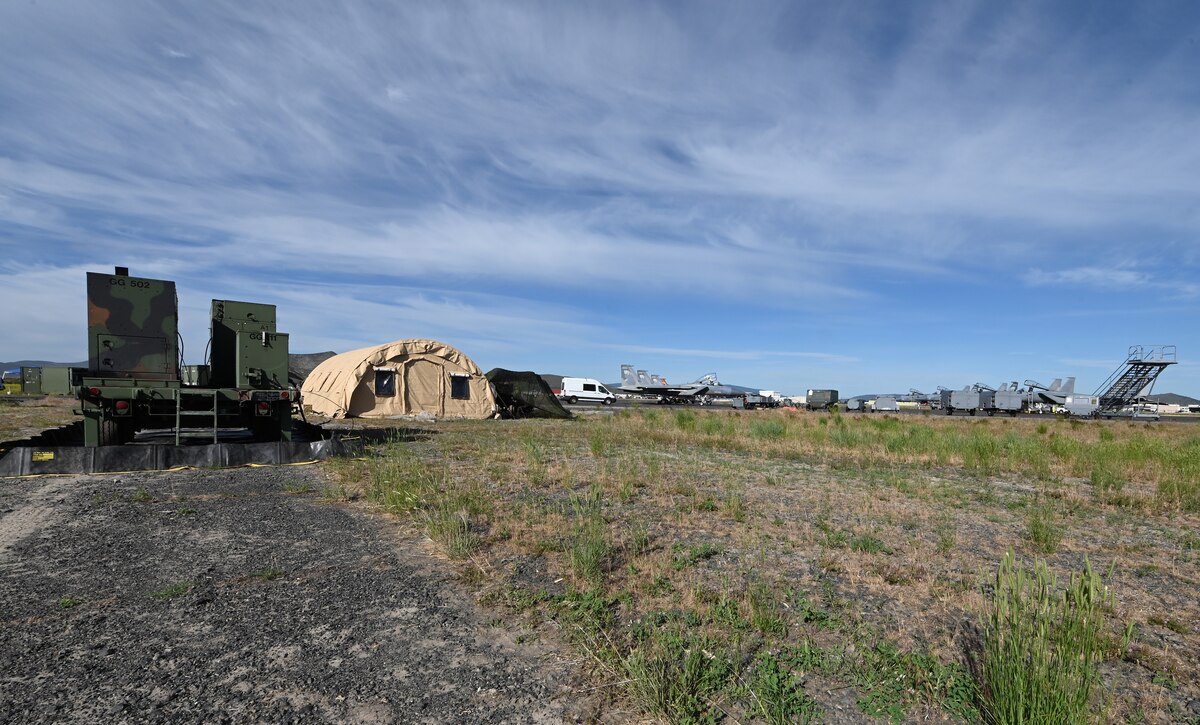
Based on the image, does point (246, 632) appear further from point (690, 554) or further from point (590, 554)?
point (690, 554)

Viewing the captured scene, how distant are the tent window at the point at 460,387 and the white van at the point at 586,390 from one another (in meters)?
27.3

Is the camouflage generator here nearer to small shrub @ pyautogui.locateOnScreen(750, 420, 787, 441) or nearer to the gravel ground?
the gravel ground

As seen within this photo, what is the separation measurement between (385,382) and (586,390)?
99.5 feet

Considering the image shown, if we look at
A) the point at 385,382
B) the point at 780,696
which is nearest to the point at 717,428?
the point at 385,382

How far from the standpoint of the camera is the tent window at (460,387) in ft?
91.7

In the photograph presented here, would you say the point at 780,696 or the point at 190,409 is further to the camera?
the point at 190,409

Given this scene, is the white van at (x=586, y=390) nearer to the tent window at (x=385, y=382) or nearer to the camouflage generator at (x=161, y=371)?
the tent window at (x=385, y=382)

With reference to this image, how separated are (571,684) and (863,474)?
1001 cm

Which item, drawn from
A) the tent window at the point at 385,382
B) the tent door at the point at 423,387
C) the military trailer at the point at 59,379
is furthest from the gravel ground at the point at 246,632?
the tent door at the point at 423,387

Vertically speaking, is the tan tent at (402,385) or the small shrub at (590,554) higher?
the tan tent at (402,385)

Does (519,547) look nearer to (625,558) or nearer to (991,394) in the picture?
(625,558)

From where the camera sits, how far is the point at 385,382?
86.3 ft

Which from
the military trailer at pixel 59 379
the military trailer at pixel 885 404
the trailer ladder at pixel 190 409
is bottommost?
the military trailer at pixel 885 404

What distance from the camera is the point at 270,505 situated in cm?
798
